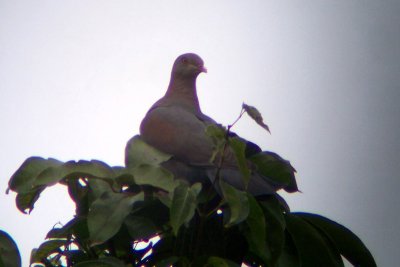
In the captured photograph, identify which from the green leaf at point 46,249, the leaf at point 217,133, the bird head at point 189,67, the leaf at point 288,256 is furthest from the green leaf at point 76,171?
the bird head at point 189,67

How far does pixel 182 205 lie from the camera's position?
2428 mm

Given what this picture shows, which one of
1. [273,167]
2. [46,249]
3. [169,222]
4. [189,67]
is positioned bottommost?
[46,249]

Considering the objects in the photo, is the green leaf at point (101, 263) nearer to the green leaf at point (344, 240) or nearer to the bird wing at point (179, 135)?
the green leaf at point (344, 240)

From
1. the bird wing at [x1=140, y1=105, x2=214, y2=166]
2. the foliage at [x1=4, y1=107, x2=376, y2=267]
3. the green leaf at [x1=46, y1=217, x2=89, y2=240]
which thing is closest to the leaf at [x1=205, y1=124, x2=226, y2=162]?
the foliage at [x1=4, y1=107, x2=376, y2=267]

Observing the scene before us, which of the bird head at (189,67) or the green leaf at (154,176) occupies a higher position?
the bird head at (189,67)

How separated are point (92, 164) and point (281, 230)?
0.70m

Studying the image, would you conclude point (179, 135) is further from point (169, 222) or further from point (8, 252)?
point (8, 252)

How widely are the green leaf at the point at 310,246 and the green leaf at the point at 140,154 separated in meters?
0.56

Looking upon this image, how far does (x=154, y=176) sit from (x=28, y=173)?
43cm

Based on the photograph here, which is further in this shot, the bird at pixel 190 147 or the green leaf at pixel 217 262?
the bird at pixel 190 147

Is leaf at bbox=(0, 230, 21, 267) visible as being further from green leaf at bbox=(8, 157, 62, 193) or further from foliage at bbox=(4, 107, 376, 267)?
green leaf at bbox=(8, 157, 62, 193)

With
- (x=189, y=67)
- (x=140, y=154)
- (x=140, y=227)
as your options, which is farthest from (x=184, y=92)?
(x=140, y=227)

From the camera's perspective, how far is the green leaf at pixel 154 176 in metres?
2.57

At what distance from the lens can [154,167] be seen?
267cm
